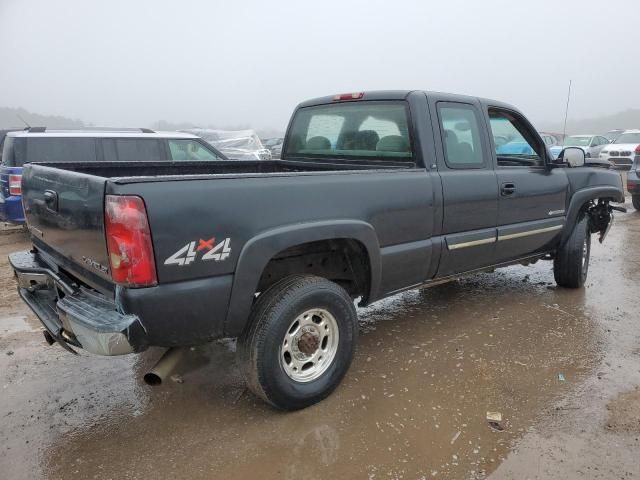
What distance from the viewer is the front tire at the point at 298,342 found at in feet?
8.93

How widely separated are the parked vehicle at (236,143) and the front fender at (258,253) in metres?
12.7

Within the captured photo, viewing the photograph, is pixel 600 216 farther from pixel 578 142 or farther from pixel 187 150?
pixel 578 142

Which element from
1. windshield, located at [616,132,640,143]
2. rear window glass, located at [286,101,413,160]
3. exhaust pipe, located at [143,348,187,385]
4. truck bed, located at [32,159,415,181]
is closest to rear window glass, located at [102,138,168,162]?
truck bed, located at [32,159,415,181]

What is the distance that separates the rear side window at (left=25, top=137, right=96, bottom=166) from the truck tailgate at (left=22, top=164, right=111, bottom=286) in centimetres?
441

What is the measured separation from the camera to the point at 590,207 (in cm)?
527

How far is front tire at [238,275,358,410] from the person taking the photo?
2723mm

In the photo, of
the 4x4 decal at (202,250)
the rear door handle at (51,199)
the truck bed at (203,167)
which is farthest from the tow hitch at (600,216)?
the rear door handle at (51,199)

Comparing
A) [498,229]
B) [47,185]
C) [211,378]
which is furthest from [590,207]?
[47,185]

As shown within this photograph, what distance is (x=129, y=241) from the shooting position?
225 centimetres

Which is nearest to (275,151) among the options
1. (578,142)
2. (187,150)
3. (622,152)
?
(578,142)

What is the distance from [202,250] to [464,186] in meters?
2.13

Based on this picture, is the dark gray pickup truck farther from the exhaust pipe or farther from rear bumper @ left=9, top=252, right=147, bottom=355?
the exhaust pipe

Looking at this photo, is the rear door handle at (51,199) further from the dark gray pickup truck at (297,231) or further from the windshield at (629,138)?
the windshield at (629,138)

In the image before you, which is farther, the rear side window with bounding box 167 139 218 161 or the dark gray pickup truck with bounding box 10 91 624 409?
the rear side window with bounding box 167 139 218 161
